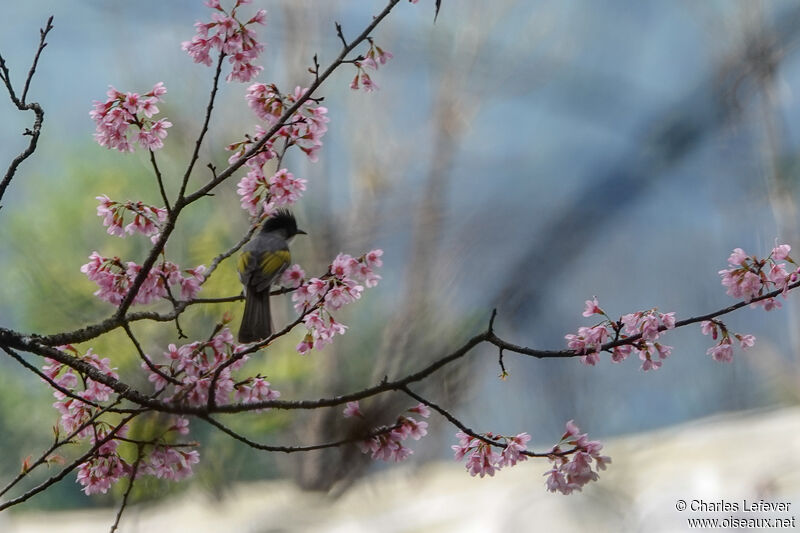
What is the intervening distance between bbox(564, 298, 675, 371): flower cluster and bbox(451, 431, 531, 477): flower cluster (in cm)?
8

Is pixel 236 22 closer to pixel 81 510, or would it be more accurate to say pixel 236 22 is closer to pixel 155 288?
pixel 155 288

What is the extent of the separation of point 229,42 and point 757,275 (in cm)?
45

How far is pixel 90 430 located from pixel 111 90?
0.29 meters

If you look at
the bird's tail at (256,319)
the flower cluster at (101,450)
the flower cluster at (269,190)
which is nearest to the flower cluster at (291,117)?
the flower cluster at (269,190)

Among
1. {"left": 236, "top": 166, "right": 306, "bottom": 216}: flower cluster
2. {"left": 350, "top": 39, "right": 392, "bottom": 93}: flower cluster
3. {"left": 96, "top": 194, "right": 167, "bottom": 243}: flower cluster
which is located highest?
{"left": 350, "top": 39, "right": 392, "bottom": 93}: flower cluster

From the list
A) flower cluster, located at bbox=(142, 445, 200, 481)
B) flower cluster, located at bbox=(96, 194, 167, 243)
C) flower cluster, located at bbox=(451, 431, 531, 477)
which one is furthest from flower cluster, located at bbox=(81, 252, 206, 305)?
flower cluster, located at bbox=(451, 431, 531, 477)

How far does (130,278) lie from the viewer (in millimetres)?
710

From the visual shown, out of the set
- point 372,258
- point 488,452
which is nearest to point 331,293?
point 372,258

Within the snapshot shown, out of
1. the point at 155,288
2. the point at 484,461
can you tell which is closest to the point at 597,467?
the point at 484,461

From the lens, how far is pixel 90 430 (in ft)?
2.40

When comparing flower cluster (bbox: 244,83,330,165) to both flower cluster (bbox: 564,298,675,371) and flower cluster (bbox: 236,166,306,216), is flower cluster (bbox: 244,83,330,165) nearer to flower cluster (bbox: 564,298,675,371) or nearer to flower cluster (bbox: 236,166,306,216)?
flower cluster (bbox: 236,166,306,216)

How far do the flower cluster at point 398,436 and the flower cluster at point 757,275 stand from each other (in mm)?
241

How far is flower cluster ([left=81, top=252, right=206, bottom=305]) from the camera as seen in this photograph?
0.70 m

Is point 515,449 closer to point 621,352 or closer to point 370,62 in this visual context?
point 621,352
